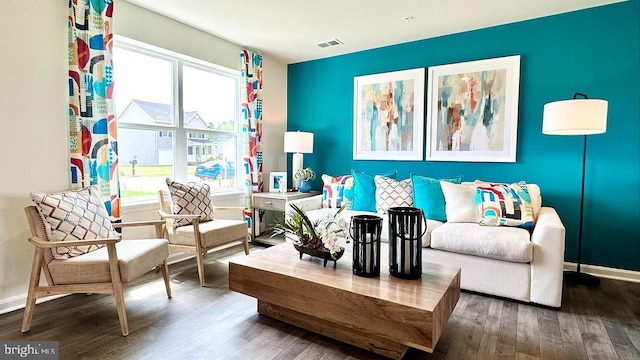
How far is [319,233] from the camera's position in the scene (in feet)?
7.18

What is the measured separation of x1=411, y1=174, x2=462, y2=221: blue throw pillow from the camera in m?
3.22

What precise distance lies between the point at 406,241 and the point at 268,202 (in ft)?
8.16

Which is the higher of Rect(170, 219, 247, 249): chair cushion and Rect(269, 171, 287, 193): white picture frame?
Rect(269, 171, 287, 193): white picture frame

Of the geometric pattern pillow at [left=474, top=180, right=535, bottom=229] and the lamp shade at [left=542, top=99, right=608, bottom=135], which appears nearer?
the lamp shade at [left=542, top=99, right=608, bottom=135]

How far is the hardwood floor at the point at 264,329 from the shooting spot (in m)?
1.86

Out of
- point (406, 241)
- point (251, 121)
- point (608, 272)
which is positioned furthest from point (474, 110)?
point (251, 121)

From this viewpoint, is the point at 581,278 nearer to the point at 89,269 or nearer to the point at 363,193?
the point at 363,193

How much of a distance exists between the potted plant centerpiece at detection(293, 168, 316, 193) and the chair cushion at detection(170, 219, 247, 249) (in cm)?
135

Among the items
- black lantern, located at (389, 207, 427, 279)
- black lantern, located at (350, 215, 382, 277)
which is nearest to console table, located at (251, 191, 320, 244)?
black lantern, located at (350, 215, 382, 277)

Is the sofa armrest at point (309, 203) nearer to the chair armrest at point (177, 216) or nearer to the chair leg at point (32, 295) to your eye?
the chair armrest at point (177, 216)

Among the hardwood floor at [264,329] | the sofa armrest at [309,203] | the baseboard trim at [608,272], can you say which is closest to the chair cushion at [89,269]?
the hardwood floor at [264,329]

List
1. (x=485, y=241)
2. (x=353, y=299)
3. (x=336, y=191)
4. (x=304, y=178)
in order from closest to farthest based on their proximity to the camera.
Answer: (x=353, y=299) < (x=485, y=241) < (x=336, y=191) < (x=304, y=178)

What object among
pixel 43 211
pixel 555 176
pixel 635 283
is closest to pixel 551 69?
pixel 555 176

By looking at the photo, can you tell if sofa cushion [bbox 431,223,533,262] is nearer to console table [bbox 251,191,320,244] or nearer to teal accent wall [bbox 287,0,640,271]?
teal accent wall [bbox 287,0,640,271]
